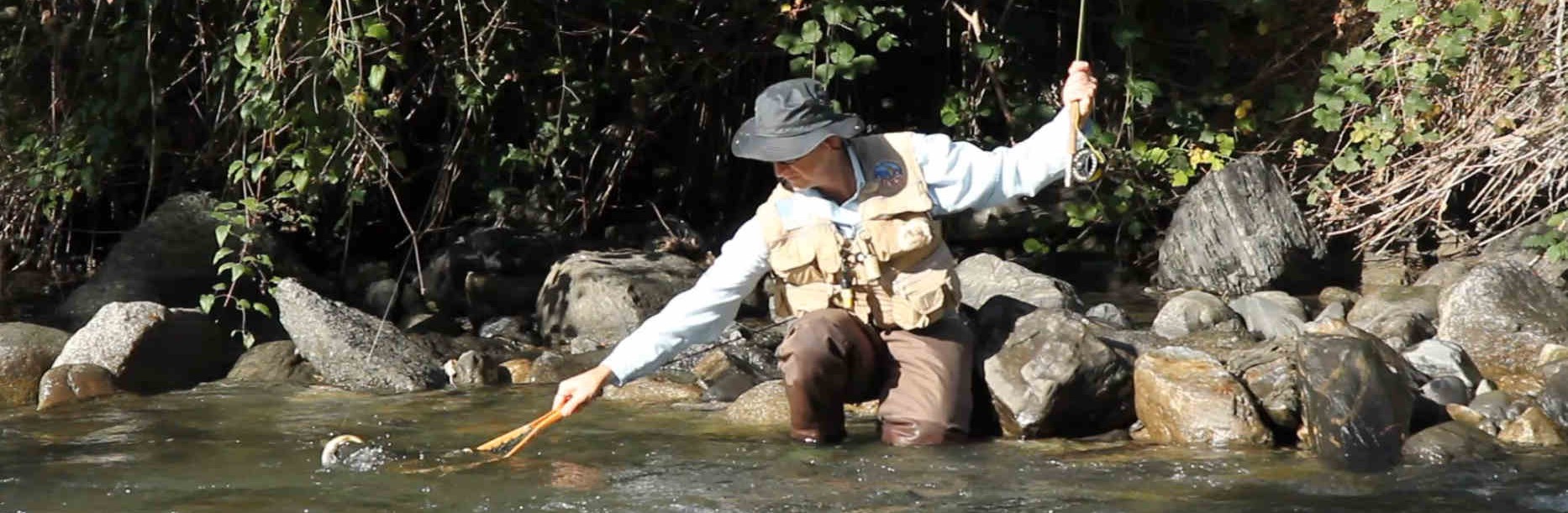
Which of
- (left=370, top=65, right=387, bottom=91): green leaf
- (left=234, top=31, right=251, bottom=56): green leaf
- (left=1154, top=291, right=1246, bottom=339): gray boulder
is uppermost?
(left=234, top=31, right=251, bottom=56): green leaf

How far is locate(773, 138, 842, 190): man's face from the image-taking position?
530 centimetres

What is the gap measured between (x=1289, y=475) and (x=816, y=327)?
1385mm

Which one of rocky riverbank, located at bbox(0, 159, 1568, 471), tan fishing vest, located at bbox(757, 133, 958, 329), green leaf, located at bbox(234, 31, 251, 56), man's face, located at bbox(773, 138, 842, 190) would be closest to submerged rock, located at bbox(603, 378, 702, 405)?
rocky riverbank, located at bbox(0, 159, 1568, 471)

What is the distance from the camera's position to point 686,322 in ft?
17.3

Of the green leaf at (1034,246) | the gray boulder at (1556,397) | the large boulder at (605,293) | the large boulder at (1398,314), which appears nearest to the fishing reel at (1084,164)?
the gray boulder at (1556,397)

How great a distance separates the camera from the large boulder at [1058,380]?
5.68 meters

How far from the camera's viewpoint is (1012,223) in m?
9.89

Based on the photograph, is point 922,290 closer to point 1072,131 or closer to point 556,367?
point 1072,131

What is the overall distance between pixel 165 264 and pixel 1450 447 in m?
6.37

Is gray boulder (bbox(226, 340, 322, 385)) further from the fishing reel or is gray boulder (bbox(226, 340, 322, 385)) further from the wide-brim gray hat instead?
the fishing reel

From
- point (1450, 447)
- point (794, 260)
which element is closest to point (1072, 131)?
point (794, 260)

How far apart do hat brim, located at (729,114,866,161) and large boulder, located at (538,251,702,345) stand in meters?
3.12

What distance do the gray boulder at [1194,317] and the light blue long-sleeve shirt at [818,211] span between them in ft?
6.88

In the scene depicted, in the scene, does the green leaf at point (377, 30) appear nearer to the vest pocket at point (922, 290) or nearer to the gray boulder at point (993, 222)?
the vest pocket at point (922, 290)
